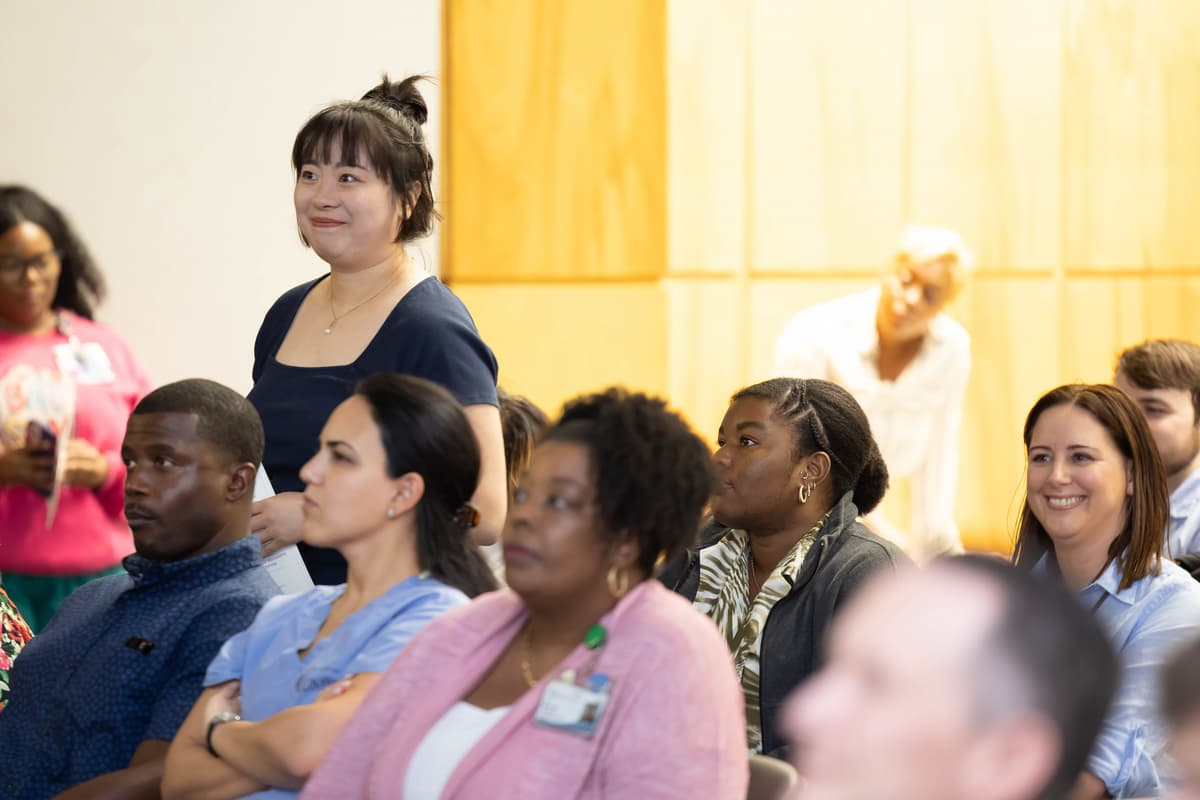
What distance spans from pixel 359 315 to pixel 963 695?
1801 millimetres

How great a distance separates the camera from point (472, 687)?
1.96 metres

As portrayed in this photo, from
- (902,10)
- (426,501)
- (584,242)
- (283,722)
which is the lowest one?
(283,722)

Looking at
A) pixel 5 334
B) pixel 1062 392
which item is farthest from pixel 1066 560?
pixel 5 334

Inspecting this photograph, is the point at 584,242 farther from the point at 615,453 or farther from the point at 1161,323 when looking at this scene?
the point at 615,453

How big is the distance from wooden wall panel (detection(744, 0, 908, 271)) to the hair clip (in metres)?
3.77

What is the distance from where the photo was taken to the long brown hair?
8.84 feet

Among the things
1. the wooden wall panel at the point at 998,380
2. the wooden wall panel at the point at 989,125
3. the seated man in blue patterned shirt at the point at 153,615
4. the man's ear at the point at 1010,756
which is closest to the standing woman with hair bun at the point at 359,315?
the seated man in blue patterned shirt at the point at 153,615

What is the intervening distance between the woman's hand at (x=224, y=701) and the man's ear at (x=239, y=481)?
0.38 m

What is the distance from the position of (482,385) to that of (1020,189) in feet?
13.1

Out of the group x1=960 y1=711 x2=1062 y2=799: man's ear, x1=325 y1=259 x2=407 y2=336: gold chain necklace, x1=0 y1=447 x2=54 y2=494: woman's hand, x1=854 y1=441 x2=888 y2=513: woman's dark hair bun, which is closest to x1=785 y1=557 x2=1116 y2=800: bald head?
x1=960 y1=711 x2=1062 y2=799: man's ear

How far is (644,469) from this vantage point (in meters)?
1.93

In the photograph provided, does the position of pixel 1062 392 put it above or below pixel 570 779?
above

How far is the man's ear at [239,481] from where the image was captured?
252 cm

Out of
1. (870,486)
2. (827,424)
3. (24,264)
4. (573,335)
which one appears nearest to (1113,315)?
(573,335)
